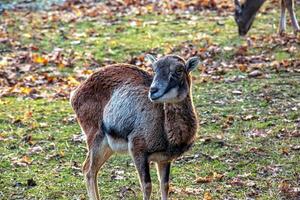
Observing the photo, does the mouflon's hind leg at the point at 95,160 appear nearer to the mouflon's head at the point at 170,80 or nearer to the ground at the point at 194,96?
the ground at the point at 194,96

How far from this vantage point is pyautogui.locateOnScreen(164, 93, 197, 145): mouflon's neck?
6664 millimetres

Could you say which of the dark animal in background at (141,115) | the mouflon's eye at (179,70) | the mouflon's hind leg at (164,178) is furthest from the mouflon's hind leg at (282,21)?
the mouflon's eye at (179,70)

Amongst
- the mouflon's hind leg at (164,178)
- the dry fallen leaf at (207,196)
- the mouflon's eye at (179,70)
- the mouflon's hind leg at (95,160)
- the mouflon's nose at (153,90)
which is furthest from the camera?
the dry fallen leaf at (207,196)

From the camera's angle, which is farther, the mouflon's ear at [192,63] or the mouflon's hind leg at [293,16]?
the mouflon's hind leg at [293,16]

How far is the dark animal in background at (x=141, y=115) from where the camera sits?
21.8 ft

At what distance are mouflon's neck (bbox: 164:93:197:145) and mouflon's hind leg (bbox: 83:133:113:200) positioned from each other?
28.8 inches

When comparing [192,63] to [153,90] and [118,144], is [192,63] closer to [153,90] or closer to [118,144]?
[153,90]

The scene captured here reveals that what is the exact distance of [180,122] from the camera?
668cm

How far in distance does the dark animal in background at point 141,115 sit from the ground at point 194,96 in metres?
0.68

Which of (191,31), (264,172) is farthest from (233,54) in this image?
(264,172)

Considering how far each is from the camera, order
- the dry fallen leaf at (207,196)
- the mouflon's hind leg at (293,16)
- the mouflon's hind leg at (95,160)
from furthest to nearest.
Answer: the mouflon's hind leg at (293,16)
the dry fallen leaf at (207,196)
the mouflon's hind leg at (95,160)

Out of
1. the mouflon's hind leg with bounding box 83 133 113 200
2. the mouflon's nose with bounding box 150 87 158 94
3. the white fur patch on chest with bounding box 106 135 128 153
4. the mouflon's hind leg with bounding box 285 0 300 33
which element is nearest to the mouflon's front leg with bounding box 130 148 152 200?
the white fur patch on chest with bounding box 106 135 128 153

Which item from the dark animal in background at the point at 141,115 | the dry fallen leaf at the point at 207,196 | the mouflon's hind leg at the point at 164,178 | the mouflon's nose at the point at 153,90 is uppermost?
the mouflon's nose at the point at 153,90

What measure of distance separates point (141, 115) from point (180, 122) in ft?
1.38
